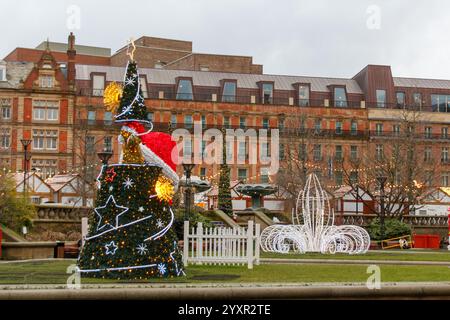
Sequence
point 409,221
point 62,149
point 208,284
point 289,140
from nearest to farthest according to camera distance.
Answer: point 208,284, point 409,221, point 289,140, point 62,149

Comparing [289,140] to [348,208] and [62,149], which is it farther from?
[62,149]

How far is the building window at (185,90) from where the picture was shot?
8212 centimetres

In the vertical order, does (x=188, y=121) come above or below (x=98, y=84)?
below

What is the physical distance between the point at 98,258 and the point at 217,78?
67.4 metres

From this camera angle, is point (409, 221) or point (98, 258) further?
point (409, 221)

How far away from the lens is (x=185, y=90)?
82.6m

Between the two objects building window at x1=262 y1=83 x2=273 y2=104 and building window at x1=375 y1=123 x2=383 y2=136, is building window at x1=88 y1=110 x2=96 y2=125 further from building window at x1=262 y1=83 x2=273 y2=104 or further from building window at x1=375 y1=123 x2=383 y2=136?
building window at x1=375 y1=123 x2=383 y2=136

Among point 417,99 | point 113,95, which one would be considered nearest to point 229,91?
→ point 417,99

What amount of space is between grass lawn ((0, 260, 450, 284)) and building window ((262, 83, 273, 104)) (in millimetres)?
61711

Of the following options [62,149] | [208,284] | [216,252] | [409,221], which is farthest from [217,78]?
[208,284]

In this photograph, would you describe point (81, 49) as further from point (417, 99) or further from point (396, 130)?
point (396, 130)

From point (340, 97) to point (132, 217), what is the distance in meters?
70.4

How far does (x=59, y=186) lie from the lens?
2105 inches
